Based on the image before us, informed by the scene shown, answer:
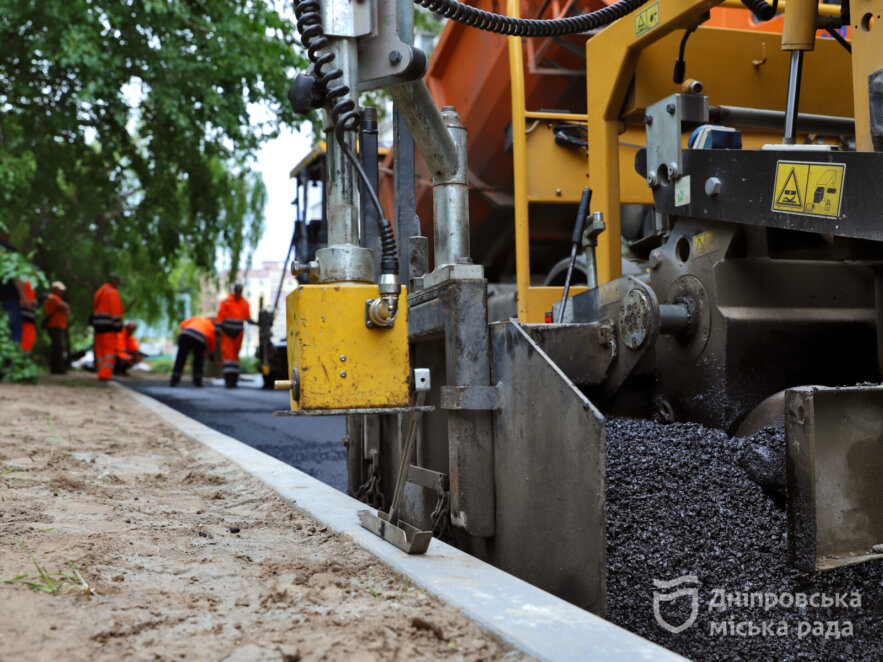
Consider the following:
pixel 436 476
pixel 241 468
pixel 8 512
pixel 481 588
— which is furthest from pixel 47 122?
pixel 481 588

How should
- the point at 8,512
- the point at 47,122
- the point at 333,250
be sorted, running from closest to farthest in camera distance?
the point at 333,250
the point at 8,512
the point at 47,122

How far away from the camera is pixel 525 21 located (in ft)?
10.8

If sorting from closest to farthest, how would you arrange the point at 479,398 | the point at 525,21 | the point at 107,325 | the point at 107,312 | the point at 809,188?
the point at 809,188 → the point at 479,398 → the point at 525,21 → the point at 107,325 → the point at 107,312

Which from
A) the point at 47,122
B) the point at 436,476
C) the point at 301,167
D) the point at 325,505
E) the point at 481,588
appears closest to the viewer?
the point at 481,588

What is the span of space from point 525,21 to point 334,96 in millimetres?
1306

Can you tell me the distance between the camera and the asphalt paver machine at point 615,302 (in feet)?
7.10

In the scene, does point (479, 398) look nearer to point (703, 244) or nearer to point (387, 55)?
point (703, 244)

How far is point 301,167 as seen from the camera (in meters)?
9.90

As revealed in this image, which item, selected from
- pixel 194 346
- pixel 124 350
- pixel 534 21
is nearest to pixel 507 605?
pixel 534 21

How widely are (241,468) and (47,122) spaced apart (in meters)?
8.84

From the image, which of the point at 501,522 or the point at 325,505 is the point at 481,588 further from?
the point at 325,505

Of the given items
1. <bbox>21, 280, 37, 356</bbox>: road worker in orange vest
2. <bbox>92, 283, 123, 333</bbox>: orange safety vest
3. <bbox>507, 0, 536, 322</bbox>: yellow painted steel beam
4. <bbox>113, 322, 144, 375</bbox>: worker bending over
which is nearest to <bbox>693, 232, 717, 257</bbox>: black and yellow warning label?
<bbox>507, 0, 536, 322</bbox>: yellow painted steel beam

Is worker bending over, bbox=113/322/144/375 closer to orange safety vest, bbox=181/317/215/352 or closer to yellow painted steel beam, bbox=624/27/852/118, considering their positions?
orange safety vest, bbox=181/317/215/352

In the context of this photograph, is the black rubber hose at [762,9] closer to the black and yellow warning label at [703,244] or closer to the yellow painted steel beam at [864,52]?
the yellow painted steel beam at [864,52]
